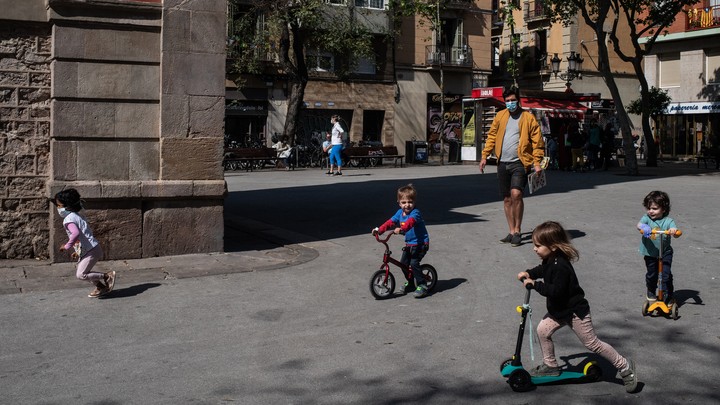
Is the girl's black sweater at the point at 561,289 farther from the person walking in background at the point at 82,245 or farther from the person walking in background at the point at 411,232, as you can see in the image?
the person walking in background at the point at 82,245

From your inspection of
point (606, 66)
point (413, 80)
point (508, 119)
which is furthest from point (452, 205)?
point (413, 80)

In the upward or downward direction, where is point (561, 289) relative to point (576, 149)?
downward

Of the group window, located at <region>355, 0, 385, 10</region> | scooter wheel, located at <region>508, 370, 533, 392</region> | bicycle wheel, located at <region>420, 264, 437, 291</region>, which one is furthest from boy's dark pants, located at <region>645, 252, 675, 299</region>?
window, located at <region>355, 0, 385, 10</region>

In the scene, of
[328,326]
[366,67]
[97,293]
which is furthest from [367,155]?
[328,326]

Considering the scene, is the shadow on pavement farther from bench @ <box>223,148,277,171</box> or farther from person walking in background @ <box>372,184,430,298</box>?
bench @ <box>223,148,277,171</box>

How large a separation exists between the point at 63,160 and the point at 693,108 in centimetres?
3725

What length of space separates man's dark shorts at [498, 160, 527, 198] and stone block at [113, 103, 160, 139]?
13.4ft

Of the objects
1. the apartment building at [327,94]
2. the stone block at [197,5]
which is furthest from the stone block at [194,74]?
the apartment building at [327,94]

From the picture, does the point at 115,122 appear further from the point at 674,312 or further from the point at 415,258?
the point at 674,312

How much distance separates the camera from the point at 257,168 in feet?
105

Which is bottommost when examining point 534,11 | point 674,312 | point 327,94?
point 674,312

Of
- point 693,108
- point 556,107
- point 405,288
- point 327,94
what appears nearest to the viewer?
point 405,288

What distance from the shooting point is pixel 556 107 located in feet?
101

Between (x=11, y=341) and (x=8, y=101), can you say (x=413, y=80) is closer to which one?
(x=8, y=101)
